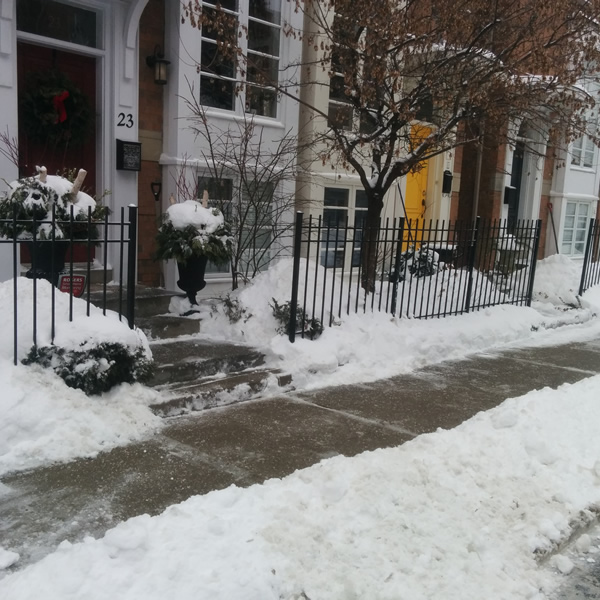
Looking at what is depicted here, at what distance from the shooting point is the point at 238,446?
448 cm

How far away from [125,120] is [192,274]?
2273mm

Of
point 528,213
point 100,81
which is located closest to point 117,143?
point 100,81

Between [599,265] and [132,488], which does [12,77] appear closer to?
[132,488]

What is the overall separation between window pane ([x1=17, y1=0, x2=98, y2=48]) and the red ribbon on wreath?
0.76 metres

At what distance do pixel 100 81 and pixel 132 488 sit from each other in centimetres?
572

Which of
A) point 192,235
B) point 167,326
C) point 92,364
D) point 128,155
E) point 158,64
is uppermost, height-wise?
point 158,64

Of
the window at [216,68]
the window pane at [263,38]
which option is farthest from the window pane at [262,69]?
the window at [216,68]

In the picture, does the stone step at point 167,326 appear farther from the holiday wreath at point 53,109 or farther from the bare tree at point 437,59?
the holiday wreath at point 53,109

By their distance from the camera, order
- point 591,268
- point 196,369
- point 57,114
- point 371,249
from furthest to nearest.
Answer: point 591,268 → point 371,249 → point 57,114 → point 196,369

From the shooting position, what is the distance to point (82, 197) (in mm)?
5797

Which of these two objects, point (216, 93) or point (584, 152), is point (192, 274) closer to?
point (216, 93)

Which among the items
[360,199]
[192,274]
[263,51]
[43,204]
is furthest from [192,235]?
[360,199]

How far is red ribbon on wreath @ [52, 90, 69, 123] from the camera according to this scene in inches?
284

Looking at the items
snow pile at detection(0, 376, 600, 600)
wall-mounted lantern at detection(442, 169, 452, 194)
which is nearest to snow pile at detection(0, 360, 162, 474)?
snow pile at detection(0, 376, 600, 600)
